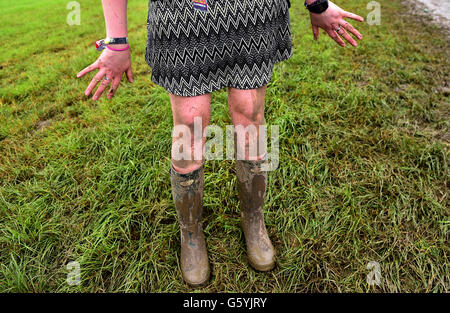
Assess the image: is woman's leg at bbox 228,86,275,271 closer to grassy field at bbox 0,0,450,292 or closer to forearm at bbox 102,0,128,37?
grassy field at bbox 0,0,450,292

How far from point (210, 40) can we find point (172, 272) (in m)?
1.21

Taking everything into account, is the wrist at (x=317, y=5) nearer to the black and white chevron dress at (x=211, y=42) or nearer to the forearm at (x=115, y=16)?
the black and white chevron dress at (x=211, y=42)

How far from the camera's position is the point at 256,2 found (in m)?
1.02

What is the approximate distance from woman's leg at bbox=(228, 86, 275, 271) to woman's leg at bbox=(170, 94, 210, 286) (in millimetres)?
153

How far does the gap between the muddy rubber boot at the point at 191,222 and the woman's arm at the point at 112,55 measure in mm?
483

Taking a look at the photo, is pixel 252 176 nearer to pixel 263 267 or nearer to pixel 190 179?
pixel 190 179

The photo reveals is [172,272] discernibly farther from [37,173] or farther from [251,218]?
[37,173]

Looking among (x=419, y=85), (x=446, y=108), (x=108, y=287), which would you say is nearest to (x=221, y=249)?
(x=108, y=287)

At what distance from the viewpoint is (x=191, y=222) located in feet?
4.60

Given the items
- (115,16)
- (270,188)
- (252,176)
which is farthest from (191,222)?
(115,16)

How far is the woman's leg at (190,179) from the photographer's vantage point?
3.73 feet

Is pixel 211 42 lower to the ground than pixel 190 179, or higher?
higher

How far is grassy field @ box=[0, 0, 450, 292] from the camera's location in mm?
1516

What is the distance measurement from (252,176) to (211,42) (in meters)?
0.66
